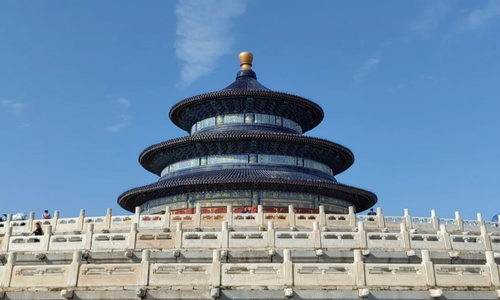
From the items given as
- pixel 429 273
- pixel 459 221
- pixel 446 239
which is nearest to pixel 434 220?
pixel 459 221

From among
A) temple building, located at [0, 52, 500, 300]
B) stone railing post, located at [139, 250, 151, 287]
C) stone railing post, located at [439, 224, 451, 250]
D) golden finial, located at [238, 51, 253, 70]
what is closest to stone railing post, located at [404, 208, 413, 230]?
temple building, located at [0, 52, 500, 300]

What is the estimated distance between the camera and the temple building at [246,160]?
109 ft

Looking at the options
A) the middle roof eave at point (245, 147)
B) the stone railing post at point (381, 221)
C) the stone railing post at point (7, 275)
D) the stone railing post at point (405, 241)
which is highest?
the middle roof eave at point (245, 147)

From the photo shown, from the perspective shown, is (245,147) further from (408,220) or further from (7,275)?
(7,275)

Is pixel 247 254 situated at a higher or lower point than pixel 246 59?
lower

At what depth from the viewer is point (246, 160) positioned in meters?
36.1

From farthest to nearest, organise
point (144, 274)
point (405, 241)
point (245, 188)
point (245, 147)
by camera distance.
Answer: point (245, 147) → point (245, 188) → point (405, 241) → point (144, 274)

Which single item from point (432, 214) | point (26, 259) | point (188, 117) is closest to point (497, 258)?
point (432, 214)

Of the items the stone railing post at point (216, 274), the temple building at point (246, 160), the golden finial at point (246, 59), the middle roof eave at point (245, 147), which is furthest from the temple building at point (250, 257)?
the golden finial at point (246, 59)

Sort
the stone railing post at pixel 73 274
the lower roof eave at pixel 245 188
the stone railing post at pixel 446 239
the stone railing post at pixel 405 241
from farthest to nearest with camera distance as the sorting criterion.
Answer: the lower roof eave at pixel 245 188, the stone railing post at pixel 446 239, the stone railing post at pixel 405 241, the stone railing post at pixel 73 274

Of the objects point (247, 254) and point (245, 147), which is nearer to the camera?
point (247, 254)

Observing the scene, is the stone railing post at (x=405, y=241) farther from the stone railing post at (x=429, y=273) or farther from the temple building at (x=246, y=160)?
the temple building at (x=246, y=160)

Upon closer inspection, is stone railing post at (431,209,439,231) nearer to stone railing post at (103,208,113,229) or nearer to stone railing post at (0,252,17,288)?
stone railing post at (103,208,113,229)

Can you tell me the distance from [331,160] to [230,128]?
8072 millimetres
